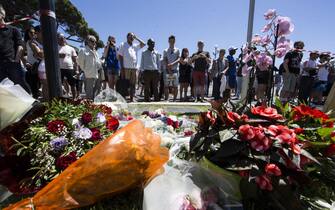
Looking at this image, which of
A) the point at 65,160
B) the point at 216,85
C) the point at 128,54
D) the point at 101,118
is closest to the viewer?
the point at 65,160

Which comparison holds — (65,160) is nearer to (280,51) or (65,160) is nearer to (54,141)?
(54,141)

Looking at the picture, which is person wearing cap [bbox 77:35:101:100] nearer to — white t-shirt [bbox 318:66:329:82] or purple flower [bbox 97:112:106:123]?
purple flower [bbox 97:112:106:123]

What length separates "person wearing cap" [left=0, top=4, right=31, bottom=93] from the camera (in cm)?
453

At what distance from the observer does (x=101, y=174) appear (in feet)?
5.48

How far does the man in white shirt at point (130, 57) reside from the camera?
25.3 feet

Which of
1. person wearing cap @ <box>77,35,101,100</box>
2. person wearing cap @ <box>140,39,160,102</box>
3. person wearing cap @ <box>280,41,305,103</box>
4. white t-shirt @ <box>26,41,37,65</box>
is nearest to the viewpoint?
white t-shirt @ <box>26,41,37,65</box>

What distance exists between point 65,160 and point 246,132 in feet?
3.87

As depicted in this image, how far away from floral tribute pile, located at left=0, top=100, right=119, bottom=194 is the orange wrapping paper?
28 cm

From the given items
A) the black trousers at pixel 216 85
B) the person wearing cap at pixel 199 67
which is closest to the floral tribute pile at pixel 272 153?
the person wearing cap at pixel 199 67

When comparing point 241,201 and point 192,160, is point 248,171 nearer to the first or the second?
point 241,201

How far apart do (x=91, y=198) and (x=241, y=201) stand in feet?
2.78

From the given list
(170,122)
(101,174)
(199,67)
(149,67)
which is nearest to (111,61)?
(149,67)

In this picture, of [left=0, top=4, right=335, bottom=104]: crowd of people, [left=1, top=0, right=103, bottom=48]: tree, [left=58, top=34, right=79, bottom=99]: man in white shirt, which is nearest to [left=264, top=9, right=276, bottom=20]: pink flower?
[left=0, top=4, right=335, bottom=104]: crowd of people

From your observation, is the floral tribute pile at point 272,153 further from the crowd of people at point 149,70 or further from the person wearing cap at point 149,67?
the person wearing cap at point 149,67
